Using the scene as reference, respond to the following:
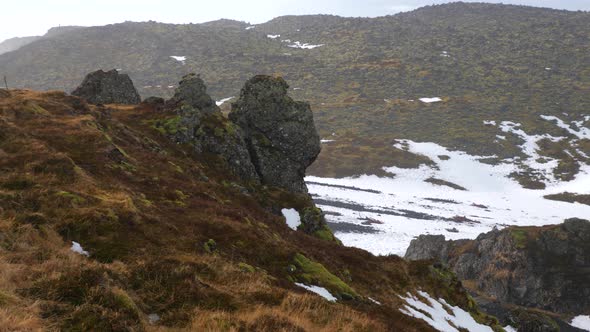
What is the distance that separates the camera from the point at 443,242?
55750 mm

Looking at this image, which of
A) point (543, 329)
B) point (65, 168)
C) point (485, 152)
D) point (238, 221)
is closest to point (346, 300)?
point (238, 221)

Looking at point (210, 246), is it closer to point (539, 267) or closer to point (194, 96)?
point (194, 96)

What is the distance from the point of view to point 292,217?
32125 mm

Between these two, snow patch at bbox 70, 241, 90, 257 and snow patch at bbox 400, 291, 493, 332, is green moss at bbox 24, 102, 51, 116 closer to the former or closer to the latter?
snow patch at bbox 70, 241, 90, 257

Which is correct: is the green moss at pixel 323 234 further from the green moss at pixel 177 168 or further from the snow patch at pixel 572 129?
the snow patch at pixel 572 129

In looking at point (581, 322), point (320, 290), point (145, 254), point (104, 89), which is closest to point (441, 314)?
point (320, 290)

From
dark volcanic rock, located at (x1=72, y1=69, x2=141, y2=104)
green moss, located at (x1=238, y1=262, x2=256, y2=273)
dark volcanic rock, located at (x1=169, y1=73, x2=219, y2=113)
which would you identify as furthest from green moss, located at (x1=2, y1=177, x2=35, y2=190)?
dark volcanic rock, located at (x1=72, y1=69, x2=141, y2=104)

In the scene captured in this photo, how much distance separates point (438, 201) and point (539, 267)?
5040 centimetres

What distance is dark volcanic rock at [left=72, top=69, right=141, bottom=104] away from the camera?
4700 centimetres

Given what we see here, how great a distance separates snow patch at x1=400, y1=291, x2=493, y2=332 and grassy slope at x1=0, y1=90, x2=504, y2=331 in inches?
37.0

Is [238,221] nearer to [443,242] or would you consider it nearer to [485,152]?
[443,242]

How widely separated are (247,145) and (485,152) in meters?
117

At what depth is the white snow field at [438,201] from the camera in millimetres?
68812

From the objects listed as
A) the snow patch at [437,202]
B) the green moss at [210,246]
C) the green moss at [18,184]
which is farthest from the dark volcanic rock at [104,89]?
the green moss at [210,246]
